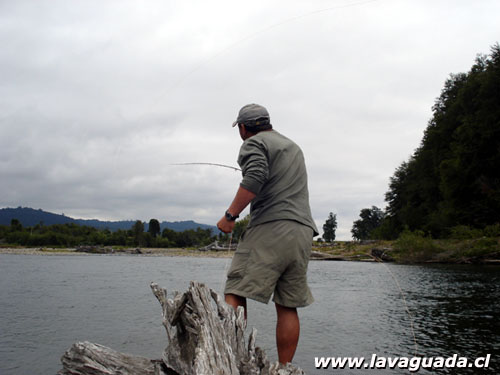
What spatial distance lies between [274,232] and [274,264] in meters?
0.21

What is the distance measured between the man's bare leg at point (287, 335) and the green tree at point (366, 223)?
11024 centimetres

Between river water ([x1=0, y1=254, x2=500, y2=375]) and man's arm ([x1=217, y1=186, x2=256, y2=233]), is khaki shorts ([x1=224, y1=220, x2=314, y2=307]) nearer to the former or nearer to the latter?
man's arm ([x1=217, y1=186, x2=256, y2=233])

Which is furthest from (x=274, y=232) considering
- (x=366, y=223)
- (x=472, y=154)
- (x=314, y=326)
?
(x=366, y=223)

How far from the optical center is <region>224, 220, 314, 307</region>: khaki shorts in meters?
2.94

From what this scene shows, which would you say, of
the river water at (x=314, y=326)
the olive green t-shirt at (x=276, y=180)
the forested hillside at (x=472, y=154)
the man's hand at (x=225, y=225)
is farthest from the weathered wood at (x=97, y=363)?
the forested hillside at (x=472, y=154)

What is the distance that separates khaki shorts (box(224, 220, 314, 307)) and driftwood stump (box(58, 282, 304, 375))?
0.97 feet

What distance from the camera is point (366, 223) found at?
114125mm

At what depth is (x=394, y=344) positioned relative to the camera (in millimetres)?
5160

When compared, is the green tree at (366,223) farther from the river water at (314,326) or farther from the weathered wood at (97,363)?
the weathered wood at (97,363)

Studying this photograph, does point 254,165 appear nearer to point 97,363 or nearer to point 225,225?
point 225,225

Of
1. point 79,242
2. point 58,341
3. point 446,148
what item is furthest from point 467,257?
point 79,242

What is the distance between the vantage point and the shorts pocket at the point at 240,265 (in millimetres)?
3004

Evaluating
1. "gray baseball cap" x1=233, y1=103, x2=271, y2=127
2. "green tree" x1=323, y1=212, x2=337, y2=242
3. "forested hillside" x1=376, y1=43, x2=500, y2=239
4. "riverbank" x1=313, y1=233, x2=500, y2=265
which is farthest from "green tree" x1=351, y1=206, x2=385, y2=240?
"gray baseball cap" x1=233, y1=103, x2=271, y2=127

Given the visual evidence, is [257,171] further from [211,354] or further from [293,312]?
[211,354]
